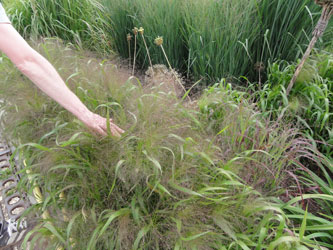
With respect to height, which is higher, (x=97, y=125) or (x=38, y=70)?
(x=38, y=70)

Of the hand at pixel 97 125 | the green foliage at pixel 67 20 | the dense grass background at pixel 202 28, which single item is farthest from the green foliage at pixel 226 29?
the hand at pixel 97 125

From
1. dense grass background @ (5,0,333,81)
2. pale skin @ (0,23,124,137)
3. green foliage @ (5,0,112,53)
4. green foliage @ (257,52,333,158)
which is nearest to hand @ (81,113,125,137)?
pale skin @ (0,23,124,137)

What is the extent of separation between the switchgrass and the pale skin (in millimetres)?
95

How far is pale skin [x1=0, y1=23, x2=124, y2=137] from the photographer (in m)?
0.95

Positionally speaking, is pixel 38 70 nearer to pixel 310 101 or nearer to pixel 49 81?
pixel 49 81

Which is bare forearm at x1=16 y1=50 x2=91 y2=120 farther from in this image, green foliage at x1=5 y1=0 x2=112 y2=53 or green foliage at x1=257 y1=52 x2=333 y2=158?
green foliage at x1=5 y1=0 x2=112 y2=53

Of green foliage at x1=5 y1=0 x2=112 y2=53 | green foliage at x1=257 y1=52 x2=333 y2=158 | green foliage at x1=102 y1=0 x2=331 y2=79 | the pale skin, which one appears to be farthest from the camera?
green foliage at x1=5 y1=0 x2=112 y2=53

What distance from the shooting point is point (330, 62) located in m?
1.83

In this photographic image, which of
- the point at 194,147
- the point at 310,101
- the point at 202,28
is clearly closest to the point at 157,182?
the point at 194,147

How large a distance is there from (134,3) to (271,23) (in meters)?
1.23

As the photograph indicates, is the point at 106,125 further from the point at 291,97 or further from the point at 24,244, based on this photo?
the point at 291,97

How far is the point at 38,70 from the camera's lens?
0.99m

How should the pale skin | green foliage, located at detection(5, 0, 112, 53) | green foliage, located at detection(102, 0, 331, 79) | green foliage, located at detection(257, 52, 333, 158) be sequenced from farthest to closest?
green foliage, located at detection(5, 0, 112, 53) → green foliage, located at detection(102, 0, 331, 79) → green foliage, located at detection(257, 52, 333, 158) → the pale skin

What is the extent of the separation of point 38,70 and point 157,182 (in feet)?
2.13
